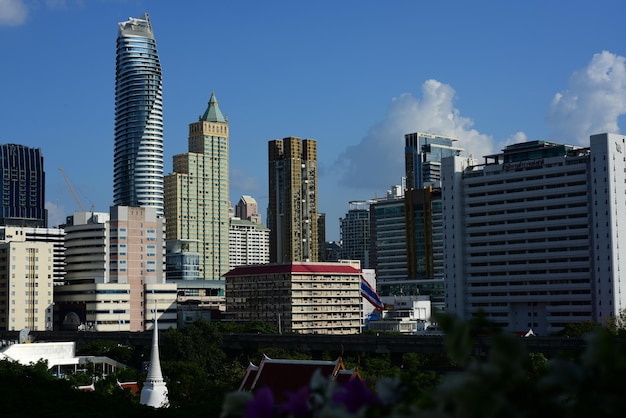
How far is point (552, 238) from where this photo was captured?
18800 centimetres

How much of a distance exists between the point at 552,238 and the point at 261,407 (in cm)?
18466

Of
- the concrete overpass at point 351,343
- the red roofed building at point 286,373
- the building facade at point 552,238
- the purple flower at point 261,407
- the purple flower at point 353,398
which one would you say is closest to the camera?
the purple flower at point 261,407

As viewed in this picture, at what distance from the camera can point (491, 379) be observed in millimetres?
8828

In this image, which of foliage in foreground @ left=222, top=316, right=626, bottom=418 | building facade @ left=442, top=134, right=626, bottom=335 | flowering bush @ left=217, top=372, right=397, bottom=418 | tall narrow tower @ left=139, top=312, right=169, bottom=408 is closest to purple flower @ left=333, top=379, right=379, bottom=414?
flowering bush @ left=217, top=372, right=397, bottom=418

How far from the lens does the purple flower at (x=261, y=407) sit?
1012 centimetres

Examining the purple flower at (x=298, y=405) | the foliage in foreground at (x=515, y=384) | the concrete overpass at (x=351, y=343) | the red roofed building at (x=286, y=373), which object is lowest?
the concrete overpass at (x=351, y=343)

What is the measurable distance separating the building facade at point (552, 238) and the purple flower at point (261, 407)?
166m

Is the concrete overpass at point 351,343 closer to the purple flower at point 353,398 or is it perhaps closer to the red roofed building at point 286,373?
the red roofed building at point 286,373

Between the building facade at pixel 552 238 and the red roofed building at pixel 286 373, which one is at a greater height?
the building facade at pixel 552 238

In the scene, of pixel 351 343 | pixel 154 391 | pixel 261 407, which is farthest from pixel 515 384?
pixel 351 343

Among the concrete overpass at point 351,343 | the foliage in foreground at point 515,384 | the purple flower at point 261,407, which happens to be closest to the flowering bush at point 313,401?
the purple flower at point 261,407

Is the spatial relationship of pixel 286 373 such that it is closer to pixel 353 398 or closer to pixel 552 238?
pixel 353 398

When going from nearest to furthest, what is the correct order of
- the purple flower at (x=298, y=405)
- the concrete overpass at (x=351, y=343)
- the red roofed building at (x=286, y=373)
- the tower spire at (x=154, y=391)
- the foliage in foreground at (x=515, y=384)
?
the foliage in foreground at (x=515, y=384), the purple flower at (x=298, y=405), the red roofed building at (x=286, y=373), the tower spire at (x=154, y=391), the concrete overpass at (x=351, y=343)

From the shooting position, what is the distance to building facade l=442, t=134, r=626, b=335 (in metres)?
178
